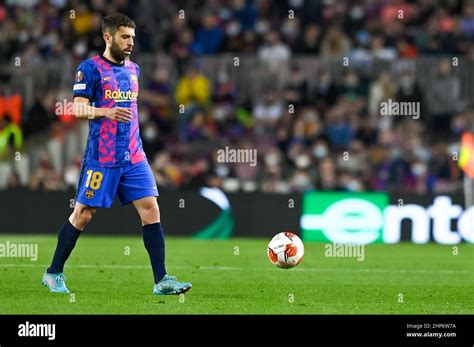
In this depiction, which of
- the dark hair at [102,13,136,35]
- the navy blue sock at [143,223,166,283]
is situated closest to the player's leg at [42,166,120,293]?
the navy blue sock at [143,223,166,283]

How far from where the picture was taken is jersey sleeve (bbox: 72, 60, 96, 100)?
11734mm

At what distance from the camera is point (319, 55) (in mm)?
25609

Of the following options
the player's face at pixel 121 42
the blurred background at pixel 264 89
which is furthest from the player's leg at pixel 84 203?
the blurred background at pixel 264 89

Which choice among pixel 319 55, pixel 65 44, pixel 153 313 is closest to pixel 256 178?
pixel 319 55

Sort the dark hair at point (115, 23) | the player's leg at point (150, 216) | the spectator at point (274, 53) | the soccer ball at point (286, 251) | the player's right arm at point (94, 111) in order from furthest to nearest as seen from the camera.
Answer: the spectator at point (274, 53) < the soccer ball at point (286, 251) < the player's leg at point (150, 216) < the dark hair at point (115, 23) < the player's right arm at point (94, 111)

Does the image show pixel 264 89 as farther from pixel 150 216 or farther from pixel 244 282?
pixel 150 216

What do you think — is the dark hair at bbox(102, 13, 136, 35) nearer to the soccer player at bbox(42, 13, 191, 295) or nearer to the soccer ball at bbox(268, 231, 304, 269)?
the soccer player at bbox(42, 13, 191, 295)

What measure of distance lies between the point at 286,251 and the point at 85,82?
3068mm

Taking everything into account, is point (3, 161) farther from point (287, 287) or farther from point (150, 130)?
point (287, 287)

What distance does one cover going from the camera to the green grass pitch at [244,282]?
1128 centimetres

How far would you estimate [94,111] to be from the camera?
38.4 ft

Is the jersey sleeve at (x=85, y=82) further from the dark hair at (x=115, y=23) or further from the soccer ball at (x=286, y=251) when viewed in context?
the soccer ball at (x=286, y=251)

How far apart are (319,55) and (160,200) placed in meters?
5.99
